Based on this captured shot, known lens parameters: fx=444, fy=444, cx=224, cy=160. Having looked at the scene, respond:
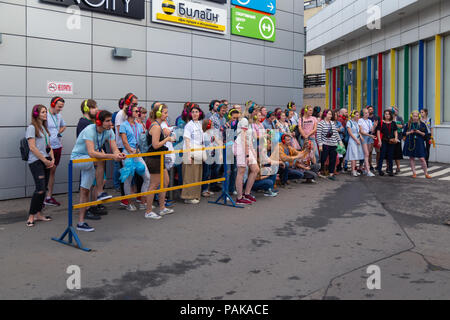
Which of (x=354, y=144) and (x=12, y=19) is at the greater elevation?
(x=12, y=19)

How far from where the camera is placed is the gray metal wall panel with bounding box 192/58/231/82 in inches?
488

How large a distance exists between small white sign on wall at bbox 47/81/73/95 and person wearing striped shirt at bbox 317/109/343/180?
21.1 ft

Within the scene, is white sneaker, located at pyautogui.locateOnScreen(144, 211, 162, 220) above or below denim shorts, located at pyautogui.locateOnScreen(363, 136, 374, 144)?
below

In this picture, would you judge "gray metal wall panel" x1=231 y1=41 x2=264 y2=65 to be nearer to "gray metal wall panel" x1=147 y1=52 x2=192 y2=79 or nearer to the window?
"gray metal wall panel" x1=147 y1=52 x2=192 y2=79

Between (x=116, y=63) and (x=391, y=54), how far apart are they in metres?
16.0

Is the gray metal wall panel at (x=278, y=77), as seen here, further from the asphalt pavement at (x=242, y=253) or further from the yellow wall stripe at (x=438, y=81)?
the yellow wall stripe at (x=438, y=81)

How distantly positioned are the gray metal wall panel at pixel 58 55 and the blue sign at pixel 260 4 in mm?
5133

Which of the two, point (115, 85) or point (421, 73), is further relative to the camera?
point (421, 73)

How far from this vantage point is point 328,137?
12.0 m

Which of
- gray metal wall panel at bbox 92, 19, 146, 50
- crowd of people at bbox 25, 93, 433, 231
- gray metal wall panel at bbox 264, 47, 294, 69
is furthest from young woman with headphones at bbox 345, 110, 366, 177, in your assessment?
gray metal wall panel at bbox 92, 19, 146, 50

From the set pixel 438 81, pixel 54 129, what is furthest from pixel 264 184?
pixel 438 81

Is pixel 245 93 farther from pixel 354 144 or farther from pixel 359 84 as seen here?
pixel 359 84

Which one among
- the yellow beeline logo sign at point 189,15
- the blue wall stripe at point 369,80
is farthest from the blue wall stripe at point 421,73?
the yellow beeline logo sign at point 189,15
